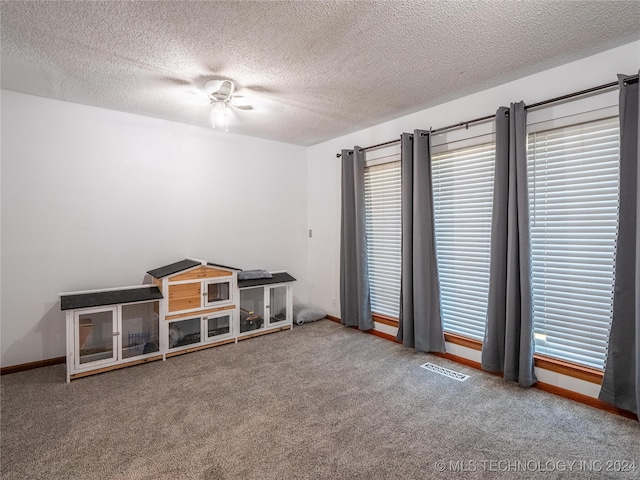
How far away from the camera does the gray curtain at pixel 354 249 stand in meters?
3.98

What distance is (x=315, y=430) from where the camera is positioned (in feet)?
6.86

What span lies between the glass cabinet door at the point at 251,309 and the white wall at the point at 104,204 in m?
0.56

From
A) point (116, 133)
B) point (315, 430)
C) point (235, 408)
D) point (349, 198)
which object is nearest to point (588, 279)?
point (315, 430)

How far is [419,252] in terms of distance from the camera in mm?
3324

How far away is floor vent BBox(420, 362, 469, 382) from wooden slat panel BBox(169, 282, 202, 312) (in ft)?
7.57

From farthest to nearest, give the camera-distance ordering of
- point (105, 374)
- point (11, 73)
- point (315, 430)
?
point (105, 374) → point (11, 73) → point (315, 430)

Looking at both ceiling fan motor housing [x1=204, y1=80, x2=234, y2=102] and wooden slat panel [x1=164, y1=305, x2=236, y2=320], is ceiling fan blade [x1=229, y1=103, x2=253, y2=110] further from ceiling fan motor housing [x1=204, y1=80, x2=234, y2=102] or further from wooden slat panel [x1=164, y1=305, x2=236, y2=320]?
wooden slat panel [x1=164, y1=305, x2=236, y2=320]

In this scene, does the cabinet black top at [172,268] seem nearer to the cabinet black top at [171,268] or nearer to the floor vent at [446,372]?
the cabinet black top at [171,268]

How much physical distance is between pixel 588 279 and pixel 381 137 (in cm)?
241

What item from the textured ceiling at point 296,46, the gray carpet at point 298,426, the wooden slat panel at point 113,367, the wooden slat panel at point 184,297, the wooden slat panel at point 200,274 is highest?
the textured ceiling at point 296,46

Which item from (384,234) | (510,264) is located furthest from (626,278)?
(384,234)

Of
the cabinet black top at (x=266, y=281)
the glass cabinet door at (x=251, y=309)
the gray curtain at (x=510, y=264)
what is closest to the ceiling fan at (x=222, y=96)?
the cabinet black top at (x=266, y=281)

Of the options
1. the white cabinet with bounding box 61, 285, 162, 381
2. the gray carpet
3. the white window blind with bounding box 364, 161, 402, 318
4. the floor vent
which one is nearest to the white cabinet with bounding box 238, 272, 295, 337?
the gray carpet

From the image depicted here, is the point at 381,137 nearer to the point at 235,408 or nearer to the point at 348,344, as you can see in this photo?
the point at 348,344
